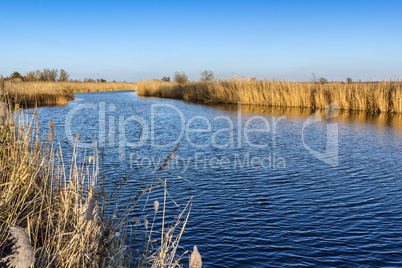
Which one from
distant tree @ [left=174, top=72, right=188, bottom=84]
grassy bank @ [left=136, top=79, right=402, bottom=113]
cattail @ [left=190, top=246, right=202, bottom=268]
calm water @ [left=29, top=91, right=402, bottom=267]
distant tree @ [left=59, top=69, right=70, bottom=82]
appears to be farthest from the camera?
distant tree @ [left=59, top=69, right=70, bottom=82]

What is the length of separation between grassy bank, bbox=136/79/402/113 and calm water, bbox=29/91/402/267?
692 cm

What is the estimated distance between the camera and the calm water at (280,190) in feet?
14.1

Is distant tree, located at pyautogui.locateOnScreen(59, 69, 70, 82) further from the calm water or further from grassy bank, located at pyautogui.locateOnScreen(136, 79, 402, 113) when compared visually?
the calm water

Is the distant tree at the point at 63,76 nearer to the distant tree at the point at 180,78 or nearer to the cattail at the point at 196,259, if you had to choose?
the distant tree at the point at 180,78

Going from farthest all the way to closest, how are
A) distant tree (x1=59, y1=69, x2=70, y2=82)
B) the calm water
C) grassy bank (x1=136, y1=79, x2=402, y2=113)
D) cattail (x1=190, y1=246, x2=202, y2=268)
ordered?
Answer: 1. distant tree (x1=59, y1=69, x2=70, y2=82)
2. grassy bank (x1=136, y1=79, x2=402, y2=113)
3. the calm water
4. cattail (x1=190, y1=246, x2=202, y2=268)

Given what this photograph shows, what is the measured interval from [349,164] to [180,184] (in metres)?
4.35

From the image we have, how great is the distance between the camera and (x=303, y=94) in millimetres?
21984

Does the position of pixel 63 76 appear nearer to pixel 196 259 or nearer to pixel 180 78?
pixel 180 78

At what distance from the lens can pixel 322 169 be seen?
789 centimetres

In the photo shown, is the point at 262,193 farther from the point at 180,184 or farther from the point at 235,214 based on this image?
the point at 180,184

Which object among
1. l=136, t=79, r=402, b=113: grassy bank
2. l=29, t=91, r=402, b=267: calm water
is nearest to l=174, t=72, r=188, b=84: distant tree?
l=136, t=79, r=402, b=113: grassy bank

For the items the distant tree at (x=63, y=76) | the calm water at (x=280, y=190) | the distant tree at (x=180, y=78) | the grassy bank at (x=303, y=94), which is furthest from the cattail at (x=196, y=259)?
the distant tree at (x=63, y=76)

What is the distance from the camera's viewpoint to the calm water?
169 inches

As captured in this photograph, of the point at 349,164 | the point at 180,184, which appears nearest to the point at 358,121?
the point at 349,164
